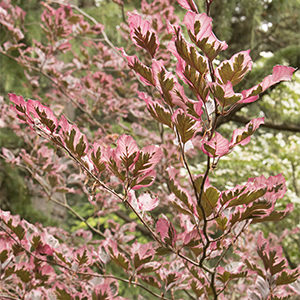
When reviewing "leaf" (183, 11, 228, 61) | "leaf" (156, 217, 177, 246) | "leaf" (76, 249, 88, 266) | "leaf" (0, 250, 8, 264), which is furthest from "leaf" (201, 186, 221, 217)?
"leaf" (0, 250, 8, 264)

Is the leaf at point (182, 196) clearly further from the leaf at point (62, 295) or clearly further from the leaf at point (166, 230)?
the leaf at point (62, 295)

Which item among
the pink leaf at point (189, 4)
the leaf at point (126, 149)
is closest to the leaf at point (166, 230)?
the leaf at point (126, 149)

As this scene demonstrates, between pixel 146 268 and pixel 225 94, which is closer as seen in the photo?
pixel 225 94

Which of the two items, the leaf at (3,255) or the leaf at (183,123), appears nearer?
the leaf at (183,123)

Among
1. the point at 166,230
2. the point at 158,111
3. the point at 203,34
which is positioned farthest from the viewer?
the point at 166,230

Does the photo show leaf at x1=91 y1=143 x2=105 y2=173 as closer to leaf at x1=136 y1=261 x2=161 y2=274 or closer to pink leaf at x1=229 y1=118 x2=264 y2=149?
Result: pink leaf at x1=229 y1=118 x2=264 y2=149

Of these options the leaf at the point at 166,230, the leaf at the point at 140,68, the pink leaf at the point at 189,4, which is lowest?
the leaf at the point at 166,230

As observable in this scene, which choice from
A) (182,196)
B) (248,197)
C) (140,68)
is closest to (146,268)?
(182,196)

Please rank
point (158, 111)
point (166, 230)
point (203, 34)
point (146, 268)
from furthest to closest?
point (146, 268) → point (166, 230) → point (158, 111) → point (203, 34)

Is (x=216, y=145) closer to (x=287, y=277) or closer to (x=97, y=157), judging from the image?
(x=97, y=157)

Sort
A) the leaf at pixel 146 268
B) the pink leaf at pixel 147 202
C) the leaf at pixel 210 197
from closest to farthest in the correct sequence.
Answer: the leaf at pixel 210 197 → the pink leaf at pixel 147 202 → the leaf at pixel 146 268

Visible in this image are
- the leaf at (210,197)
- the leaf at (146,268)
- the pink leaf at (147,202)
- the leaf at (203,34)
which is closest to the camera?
the leaf at (203,34)

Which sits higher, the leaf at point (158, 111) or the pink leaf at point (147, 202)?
the leaf at point (158, 111)

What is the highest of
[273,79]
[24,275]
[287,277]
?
[273,79]
